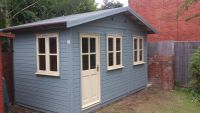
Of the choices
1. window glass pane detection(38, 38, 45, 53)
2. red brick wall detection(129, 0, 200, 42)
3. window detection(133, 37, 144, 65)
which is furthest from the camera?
red brick wall detection(129, 0, 200, 42)

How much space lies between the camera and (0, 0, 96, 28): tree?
46.3 ft

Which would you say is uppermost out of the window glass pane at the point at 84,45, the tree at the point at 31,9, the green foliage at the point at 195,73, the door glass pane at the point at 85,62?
the tree at the point at 31,9

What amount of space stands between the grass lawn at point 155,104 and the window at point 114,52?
1.40 metres

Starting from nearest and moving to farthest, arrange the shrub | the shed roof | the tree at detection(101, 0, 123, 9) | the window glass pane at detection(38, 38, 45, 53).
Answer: the shed roof → the window glass pane at detection(38, 38, 45, 53) → the shrub → the tree at detection(101, 0, 123, 9)

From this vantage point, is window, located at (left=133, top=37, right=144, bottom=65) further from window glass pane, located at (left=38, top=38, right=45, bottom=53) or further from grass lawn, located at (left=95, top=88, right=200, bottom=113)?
window glass pane, located at (left=38, top=38, right=45, bottom=53)

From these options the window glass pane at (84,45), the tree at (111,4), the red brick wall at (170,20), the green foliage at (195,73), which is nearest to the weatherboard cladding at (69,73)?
the window glass pane at (84,45)

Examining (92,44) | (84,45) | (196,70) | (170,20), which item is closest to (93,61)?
(92,44)

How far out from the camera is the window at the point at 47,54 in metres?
7.33

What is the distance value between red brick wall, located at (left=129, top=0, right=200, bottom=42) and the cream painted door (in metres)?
10.3

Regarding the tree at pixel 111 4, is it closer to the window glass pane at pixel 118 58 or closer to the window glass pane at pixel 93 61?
the window glass pane at pixel 118 58

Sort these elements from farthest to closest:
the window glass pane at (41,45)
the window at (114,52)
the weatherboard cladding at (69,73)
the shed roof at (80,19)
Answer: the window at (114,52)
the window glass pane at (41,45)
the weatherboard cladding at (69,73)
the shed roof at (80,19)

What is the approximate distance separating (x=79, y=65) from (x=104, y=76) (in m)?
1.50

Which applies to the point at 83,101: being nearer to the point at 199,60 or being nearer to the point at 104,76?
the point at 104,76

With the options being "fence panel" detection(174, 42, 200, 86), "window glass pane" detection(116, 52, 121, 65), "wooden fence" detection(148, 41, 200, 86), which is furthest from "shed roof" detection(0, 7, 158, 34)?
"fence panel" detection(174, 42, 200, 86)
